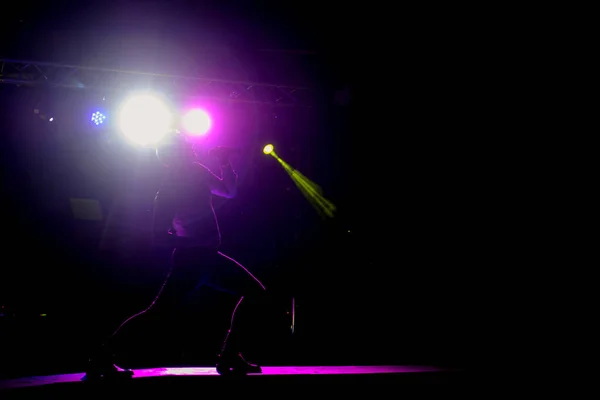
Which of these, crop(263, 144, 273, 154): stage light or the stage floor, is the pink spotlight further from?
the stage floor

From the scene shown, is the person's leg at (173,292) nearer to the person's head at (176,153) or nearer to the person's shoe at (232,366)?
the person's shoe at (232,366)

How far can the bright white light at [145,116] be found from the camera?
5496 millimetres

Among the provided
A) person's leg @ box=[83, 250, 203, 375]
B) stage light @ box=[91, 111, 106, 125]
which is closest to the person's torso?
person's leg @ box=[83, 250, 203, 375]

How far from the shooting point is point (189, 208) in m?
2.59

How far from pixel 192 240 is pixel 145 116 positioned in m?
3.78

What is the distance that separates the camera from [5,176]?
20.0 ft

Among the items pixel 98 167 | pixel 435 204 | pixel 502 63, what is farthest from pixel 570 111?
pixel 98 167

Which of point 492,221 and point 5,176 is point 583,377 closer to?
point 492,221

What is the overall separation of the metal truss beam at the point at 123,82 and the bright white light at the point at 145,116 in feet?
0.67

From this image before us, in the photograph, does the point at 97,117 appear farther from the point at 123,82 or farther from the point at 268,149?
the point at 268,149

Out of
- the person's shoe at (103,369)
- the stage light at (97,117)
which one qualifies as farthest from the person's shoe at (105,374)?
the stage light at (97,117)

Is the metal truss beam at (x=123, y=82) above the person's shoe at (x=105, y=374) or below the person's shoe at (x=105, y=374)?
above

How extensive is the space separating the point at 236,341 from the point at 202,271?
56 cm

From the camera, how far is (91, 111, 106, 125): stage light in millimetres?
5816
